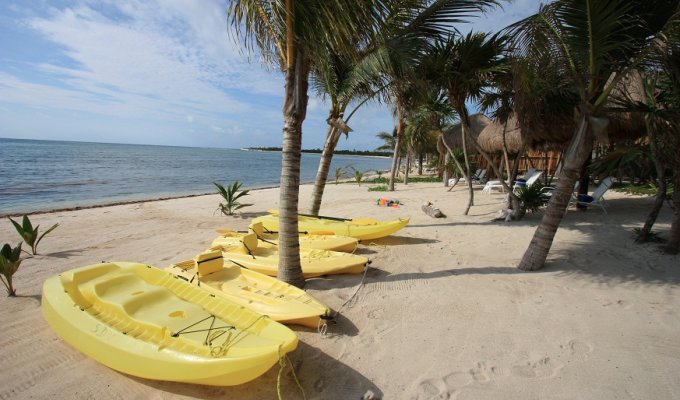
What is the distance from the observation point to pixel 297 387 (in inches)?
103

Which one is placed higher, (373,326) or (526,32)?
(526,32)

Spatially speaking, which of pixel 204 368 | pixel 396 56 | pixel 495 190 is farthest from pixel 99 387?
pixel 495 190

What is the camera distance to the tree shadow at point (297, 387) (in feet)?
Result: 8.26

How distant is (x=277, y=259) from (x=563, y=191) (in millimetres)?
3928

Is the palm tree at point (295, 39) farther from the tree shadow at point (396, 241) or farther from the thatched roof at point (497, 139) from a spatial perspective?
the thatched roof at point (497, 139)

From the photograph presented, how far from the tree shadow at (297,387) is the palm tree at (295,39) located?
1515 mm

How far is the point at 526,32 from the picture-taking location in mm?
4809

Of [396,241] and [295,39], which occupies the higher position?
[295,39]

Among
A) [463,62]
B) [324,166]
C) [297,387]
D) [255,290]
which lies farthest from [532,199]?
[297,387]

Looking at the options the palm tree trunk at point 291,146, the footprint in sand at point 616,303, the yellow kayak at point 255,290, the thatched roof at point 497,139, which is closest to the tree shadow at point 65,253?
→ the yellow kayak at point 255,290

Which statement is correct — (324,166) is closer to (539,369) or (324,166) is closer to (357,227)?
(357,227)

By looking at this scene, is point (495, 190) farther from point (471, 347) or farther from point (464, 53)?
point (471, 347)

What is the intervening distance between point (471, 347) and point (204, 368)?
2.23 m

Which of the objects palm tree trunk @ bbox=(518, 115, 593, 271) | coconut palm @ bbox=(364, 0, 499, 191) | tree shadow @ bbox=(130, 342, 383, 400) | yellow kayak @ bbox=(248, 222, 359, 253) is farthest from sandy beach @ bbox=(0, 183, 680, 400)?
coconut palm @ bbox=(364, 0, 499, 191)
